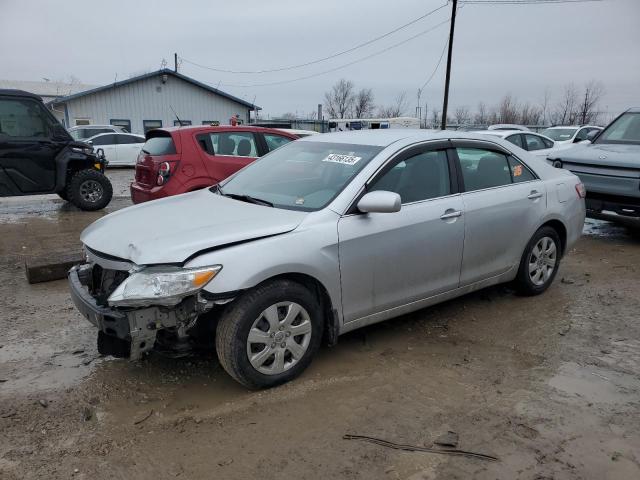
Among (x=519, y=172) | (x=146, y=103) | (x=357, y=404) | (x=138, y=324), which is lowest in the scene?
(x=357, y=404)

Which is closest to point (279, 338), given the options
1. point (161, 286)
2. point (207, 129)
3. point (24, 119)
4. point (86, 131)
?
point (161, 286)

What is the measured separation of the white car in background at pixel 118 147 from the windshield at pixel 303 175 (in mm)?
16628

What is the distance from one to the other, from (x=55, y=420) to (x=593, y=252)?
264 inches

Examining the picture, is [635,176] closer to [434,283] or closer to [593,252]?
[593,252]

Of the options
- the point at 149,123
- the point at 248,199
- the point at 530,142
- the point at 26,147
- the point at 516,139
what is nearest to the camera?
the point at 248,199

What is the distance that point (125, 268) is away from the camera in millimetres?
3111

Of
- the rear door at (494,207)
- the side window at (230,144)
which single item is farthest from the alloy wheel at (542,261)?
the side window at (230,144)

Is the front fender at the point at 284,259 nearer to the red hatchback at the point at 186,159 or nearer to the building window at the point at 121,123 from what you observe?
the red hatchback at the point at 186,159

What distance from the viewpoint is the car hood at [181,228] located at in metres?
3.05

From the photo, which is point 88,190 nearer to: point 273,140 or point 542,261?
point 273,140

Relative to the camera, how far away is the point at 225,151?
7625mm

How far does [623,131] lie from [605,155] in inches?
47.5

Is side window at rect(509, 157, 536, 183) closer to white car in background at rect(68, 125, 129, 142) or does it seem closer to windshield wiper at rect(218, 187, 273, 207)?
windshield wiper at rect(218, 187, 273, 207)

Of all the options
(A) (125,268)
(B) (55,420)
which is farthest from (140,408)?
(A) (125,268)
